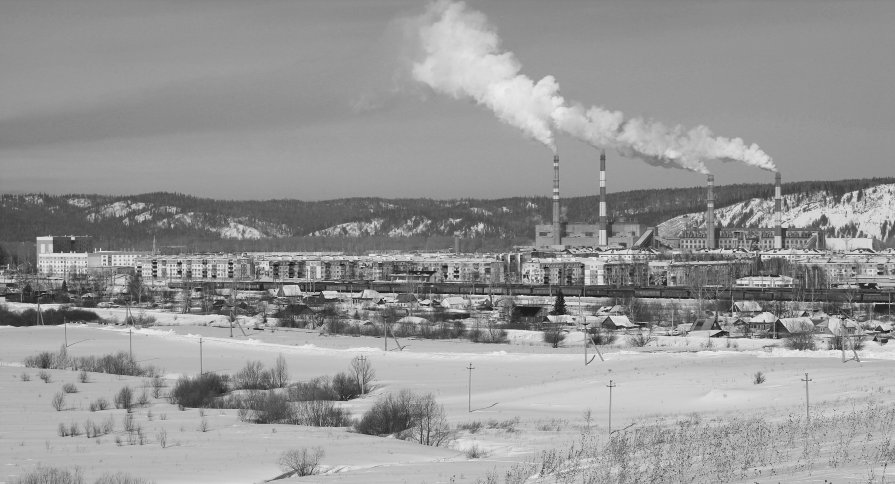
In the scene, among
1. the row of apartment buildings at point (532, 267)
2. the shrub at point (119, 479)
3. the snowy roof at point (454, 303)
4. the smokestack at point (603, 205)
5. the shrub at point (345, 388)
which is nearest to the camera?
the shrub at point (119, 479)

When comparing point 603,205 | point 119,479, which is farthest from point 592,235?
point 119,479

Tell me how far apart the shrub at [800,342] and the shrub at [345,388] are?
15.4 meters

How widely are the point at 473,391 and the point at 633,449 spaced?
11.1 m

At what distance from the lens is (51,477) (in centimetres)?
1465

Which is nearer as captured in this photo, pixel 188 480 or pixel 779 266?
pixel 188 480

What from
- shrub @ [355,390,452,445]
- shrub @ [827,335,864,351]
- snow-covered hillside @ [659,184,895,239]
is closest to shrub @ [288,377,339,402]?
shrub @ [355,390,452,445]

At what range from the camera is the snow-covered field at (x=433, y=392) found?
1673 cm

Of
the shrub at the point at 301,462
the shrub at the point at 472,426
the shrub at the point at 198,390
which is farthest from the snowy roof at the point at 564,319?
the shrub at the point at 301,462

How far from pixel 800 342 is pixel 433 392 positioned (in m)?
15.2

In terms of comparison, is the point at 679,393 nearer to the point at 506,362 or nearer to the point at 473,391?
the point at 473,391

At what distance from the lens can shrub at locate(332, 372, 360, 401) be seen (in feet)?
88.5

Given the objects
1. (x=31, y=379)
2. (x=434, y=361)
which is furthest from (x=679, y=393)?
(x=31, y=379)

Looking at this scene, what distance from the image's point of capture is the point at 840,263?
87.8 meters

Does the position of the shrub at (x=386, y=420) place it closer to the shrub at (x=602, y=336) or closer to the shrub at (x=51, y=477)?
the shrub at (x=51, y=477)
